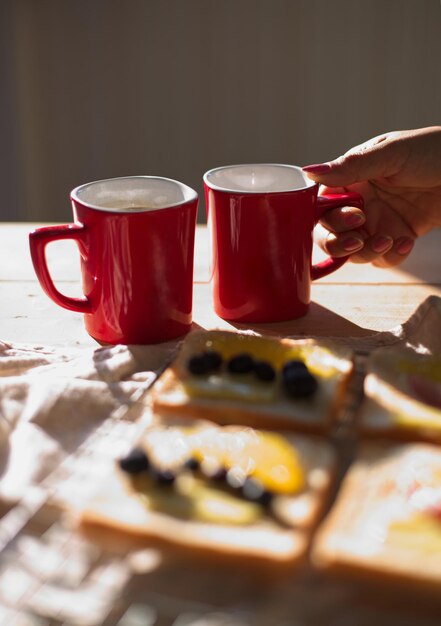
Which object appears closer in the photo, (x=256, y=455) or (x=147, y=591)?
(x=147, y=591)

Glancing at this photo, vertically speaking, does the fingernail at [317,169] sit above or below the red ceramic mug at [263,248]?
above

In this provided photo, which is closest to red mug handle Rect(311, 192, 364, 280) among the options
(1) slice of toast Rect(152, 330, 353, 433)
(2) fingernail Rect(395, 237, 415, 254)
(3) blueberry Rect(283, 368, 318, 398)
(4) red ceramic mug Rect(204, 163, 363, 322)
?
(4) red ceramic mug Rect(204, 163, 363, 322)

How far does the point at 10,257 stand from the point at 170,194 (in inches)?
16.6

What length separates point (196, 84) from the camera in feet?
9.00

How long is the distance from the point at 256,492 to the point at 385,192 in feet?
3.00

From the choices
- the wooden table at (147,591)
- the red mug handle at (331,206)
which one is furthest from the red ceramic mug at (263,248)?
the wooden table at (147,591)

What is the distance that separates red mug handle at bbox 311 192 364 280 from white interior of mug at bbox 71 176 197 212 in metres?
0.20

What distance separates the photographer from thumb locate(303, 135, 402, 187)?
121cm

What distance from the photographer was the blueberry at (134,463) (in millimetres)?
720

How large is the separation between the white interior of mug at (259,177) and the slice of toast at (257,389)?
1.05 feet

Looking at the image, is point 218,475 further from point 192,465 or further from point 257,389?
point 257,389

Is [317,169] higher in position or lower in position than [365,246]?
higher

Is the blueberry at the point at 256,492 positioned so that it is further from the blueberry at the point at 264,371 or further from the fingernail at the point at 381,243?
the fingernail at the point at 381,243

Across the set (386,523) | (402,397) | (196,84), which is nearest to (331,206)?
(402,397)
